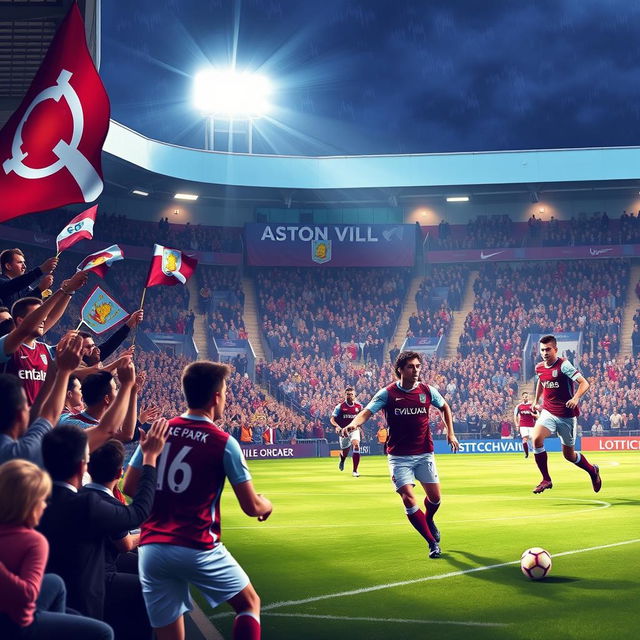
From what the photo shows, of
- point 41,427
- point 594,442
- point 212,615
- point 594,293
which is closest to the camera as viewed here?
point 41,427

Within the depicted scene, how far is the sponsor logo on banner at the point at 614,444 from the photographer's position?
37.8m

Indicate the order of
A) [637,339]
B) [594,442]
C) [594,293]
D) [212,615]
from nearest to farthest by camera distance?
[212,615] < [594,442] < [637,339] < [594,293]

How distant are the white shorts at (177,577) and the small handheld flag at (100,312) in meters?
9.32

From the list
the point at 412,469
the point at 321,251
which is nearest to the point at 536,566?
the point at 412,469

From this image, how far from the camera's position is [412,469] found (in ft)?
33.9

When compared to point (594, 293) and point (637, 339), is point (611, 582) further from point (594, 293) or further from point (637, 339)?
point (594, 293)

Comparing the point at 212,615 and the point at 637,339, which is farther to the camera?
the point at 637,339

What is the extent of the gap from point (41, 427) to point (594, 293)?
158ft

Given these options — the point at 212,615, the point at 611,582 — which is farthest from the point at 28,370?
the point at 611,582

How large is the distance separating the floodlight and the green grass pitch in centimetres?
4202

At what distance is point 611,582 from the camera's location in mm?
8438

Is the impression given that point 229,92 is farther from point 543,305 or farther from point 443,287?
point 543,305

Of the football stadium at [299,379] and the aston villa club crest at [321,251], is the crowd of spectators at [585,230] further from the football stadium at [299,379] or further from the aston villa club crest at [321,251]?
the aston villa club crest at [321,251]

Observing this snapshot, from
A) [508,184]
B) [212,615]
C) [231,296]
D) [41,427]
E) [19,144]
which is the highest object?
[508,184]
